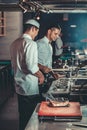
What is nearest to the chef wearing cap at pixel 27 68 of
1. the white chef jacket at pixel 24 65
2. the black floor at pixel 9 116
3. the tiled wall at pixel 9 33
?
the white chef jacket at pixel 24 65

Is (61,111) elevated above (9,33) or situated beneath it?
elevated above

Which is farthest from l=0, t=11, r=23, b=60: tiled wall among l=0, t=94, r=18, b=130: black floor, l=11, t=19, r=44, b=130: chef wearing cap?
l=11, t=19, r=44, b=130: chef wearing cap

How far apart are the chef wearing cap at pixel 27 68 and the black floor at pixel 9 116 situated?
1415mm

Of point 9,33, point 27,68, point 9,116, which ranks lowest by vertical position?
point 9,116

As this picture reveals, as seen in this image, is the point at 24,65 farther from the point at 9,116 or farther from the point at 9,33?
the point at 9,33

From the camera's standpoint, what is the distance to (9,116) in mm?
6816

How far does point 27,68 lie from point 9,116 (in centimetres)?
261

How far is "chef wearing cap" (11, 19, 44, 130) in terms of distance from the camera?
4.45m

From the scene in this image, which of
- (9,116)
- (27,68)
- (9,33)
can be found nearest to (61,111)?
(27,68)

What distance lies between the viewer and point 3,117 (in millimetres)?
6727

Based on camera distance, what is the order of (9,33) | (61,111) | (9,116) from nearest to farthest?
(61,111), (9,116), (9,33)

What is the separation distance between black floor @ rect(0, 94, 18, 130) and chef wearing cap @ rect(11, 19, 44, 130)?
55.7 inches

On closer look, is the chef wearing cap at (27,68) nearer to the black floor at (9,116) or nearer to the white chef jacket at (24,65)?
the white chef jacket at (24,65)

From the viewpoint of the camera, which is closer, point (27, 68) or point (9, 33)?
point (27, 68)
